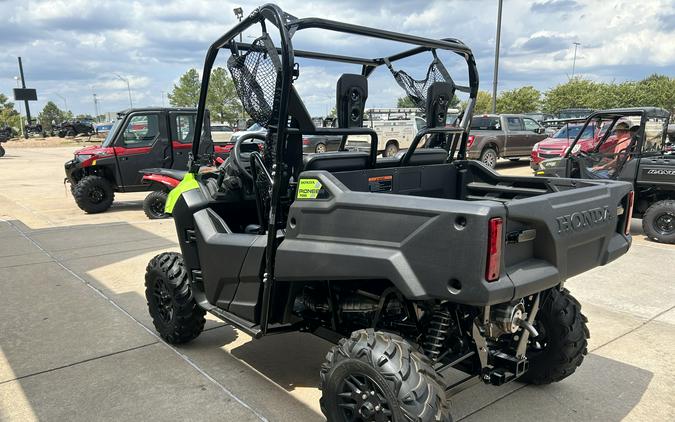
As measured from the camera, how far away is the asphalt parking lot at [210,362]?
10.0 ft

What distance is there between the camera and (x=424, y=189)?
3.29 m

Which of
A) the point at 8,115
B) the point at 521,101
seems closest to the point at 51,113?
the point at 8,115

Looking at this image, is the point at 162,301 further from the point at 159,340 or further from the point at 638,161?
the point at 638,161

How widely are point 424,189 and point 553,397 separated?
1505 mm

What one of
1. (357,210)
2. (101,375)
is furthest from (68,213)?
(357,210)

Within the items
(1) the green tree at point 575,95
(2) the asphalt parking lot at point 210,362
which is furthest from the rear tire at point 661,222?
(1) the green tree at point 575,95

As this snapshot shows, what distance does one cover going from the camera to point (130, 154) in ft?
33.7

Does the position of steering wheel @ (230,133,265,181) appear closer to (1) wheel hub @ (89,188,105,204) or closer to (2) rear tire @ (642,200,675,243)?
(2) rear tire @ (642,200,675,243)

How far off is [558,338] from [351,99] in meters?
1.90

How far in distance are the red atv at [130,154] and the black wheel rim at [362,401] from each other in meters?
8.24

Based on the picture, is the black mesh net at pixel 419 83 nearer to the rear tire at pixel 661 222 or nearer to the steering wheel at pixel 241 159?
the steering wheel at pixel 241 159

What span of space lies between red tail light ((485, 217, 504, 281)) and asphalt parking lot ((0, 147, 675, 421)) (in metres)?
1.30

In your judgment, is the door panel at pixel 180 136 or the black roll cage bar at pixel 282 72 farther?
the door panel at pixel 180 136

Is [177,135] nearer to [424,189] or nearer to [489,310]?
[424,189]
